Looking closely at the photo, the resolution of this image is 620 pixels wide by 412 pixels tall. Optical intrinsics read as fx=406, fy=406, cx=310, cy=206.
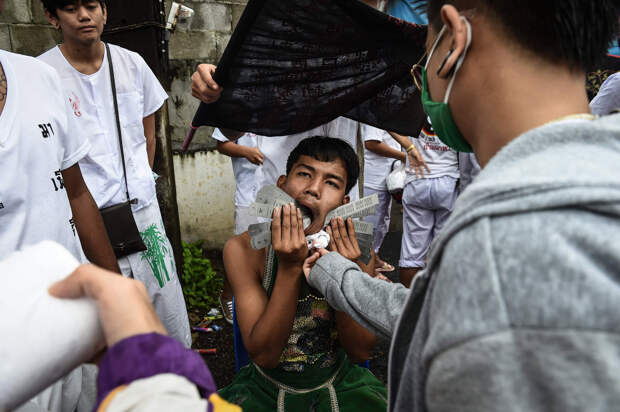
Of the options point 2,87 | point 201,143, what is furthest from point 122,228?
point 201,143

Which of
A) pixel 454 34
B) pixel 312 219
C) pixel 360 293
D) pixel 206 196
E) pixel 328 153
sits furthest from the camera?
pixel 206 196

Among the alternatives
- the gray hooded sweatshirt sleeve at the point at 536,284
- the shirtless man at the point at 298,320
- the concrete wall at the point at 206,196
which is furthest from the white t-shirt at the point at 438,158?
the gray hooded sweatshirt sleeve at the point at 536,284

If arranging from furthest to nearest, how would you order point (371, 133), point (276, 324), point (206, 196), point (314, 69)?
point (206, 196) → point (371, 133) → point (314, 69) → point (276, 324)

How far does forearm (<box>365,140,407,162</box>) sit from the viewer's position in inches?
168

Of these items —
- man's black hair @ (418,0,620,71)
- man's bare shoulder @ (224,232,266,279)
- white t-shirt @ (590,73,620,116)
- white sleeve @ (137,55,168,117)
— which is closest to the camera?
man's black hair @ (418,0,620,71)

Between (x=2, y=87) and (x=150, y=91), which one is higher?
(x=2, y=87)

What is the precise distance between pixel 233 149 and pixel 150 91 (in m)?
1.10

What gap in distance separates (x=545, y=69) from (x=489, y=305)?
506 mm

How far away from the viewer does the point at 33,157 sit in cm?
142

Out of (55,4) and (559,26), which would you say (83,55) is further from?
(559,26)

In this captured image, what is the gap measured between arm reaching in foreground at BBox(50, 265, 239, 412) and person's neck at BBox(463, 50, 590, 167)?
0.74 meters

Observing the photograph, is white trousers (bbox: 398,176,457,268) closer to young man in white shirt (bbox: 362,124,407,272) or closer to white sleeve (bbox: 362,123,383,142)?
young man in white shirt (bbox: 362,124,407,272)

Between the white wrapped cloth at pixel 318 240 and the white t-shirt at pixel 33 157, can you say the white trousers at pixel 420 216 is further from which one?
the white t-shirt at pixel 33 157

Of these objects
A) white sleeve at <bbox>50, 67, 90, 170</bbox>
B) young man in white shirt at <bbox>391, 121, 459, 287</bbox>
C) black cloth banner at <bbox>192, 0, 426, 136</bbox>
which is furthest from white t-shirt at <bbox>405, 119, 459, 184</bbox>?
white sleeve at <bbox>50, 67, 90, 170</bbox>
